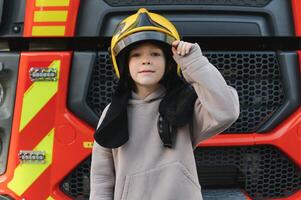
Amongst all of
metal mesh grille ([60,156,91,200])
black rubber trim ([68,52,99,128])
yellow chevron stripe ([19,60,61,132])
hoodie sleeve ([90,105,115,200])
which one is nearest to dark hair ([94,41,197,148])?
hoodie sleeve ([90,105,115,200])

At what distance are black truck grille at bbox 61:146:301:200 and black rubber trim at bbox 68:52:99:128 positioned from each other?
0.28 meters

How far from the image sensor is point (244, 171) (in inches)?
110

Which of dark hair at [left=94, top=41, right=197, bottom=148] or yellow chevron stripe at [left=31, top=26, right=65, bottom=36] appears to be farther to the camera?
yellow chevron stripe at [left=31, top=26, right=65, bottom=36]

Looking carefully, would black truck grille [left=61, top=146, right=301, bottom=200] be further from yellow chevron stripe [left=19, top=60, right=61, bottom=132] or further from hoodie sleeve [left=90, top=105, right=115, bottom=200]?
hoodie sleeve [left=90, top=105, right=115, bottom=200]

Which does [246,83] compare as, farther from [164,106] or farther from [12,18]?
[12,18]

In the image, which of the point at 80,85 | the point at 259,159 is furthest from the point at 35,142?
the point at 259,159

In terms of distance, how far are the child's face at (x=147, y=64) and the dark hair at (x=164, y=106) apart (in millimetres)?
28

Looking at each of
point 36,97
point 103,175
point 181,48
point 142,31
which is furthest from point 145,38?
point 36,97

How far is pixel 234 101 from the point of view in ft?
6.22

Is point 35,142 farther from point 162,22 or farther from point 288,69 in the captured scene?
point 288,69

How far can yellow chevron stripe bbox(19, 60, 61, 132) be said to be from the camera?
266 centimetres

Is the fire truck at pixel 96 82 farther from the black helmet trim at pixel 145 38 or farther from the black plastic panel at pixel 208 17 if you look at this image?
the black helmet trim at pixel 145 38

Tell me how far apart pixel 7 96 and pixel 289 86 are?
1551 millimetres

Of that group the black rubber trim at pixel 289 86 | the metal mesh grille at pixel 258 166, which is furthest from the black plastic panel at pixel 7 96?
the black rubber trim at pixel 289 86
